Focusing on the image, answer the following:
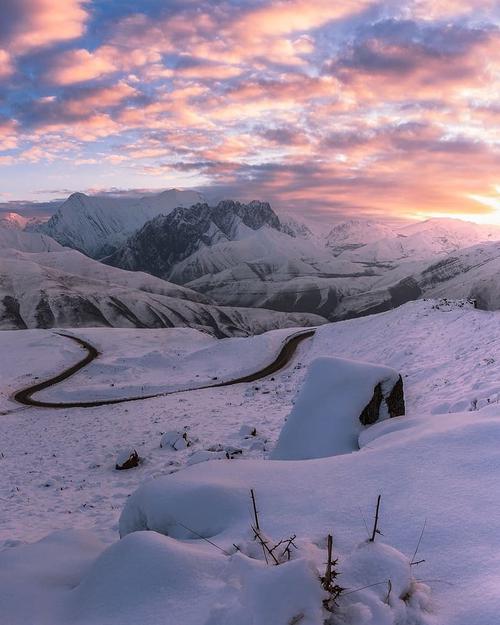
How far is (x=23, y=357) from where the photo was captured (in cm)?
5644

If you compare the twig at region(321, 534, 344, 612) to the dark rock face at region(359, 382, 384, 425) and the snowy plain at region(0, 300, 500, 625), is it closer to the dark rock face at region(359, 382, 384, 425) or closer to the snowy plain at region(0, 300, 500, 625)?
the snowy plain at region(0, 300, 500, 625)

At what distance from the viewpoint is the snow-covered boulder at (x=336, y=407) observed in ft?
40.8

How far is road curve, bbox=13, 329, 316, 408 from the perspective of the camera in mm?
37969

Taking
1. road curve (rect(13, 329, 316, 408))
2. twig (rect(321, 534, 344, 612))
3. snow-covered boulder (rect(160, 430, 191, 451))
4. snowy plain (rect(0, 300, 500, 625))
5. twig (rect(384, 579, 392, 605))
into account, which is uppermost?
twig (rect(321, 534, 344, 612))

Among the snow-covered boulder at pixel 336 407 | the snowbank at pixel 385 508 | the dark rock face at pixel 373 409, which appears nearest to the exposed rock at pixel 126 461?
the snow-covered boulder at pixel 336 407

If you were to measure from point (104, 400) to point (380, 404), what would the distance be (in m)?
29.9

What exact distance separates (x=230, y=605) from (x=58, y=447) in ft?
69.7

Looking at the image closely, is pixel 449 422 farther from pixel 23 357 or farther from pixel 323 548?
pixel 23 357

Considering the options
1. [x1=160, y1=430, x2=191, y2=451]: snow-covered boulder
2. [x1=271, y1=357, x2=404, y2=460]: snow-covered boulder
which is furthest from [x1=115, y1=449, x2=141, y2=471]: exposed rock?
[x1=271, y1=357, x2=404, y2=460]: snow-covered boulder

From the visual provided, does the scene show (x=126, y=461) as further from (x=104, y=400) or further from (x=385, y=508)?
(x=104, y=400)

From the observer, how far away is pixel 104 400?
39.1 m

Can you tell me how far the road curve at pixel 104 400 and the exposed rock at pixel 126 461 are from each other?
17.4m

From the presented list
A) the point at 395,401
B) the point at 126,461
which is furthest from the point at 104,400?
the point at 395,401

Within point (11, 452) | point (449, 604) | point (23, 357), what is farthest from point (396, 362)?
point (23, 357)
